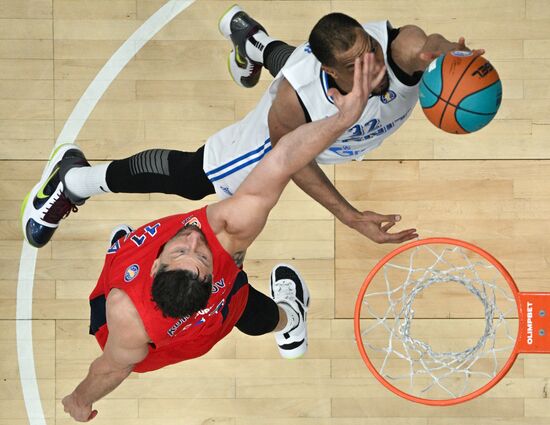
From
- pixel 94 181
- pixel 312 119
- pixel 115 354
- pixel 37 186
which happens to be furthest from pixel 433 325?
pixel 37 186

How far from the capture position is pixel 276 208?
14.1ft

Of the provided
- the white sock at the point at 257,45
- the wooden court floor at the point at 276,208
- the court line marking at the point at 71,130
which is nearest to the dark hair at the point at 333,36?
the white sock at the point at 257,45

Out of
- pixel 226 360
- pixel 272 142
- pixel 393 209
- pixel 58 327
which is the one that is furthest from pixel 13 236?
pixel 393 209

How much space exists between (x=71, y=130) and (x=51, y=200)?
529 millimetres

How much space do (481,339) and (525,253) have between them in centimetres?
60

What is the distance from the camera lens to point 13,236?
4352 mm

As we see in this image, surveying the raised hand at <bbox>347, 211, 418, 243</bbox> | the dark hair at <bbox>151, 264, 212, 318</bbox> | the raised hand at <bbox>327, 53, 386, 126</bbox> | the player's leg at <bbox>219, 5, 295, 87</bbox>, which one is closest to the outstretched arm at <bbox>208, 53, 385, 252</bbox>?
the raised hand at <bbox>327, 53, 386, 126</bbox>

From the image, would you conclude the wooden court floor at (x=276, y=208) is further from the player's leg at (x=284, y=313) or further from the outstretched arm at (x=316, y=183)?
the outstretched arm at (x=316, y=183)

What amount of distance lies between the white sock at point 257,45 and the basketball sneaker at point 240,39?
3 centimetres

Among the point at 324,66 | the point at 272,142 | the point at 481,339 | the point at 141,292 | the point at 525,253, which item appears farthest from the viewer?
the point at 525,253

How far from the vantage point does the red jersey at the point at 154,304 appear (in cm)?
309

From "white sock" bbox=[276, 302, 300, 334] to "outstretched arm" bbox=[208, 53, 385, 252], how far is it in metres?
0.81

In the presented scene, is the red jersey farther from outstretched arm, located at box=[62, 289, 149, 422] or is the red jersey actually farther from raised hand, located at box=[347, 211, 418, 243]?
raised hand, located at box=[347, 211, 418, 243]

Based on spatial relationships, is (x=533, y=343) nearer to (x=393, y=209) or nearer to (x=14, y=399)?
(x=393, y=209)
